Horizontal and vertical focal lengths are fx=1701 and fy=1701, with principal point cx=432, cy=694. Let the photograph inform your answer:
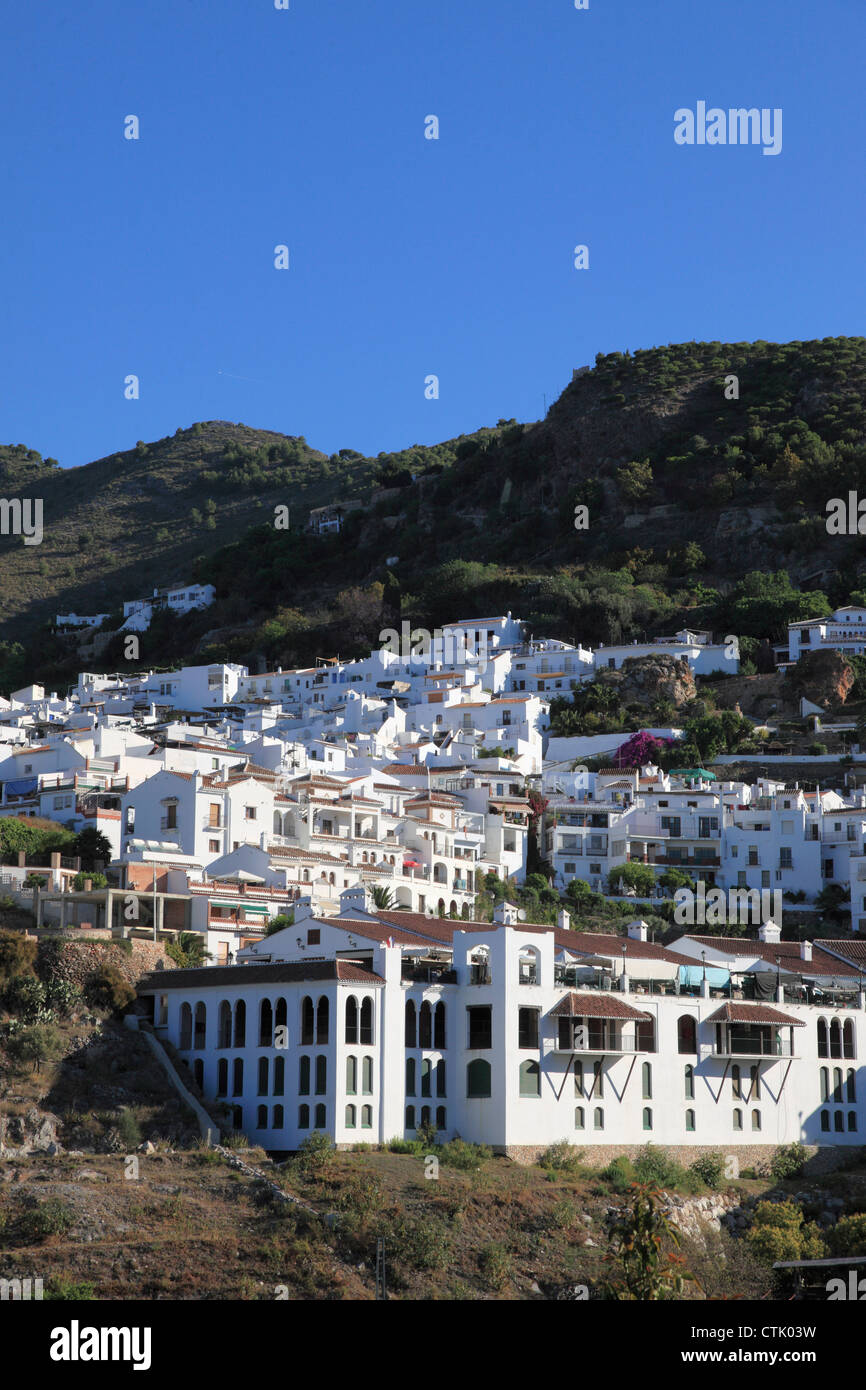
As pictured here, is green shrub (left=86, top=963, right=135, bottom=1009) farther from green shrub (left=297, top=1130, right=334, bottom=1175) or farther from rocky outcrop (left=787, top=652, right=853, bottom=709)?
rocky outcrop (left=787, top=652, right=853, bottom=709)

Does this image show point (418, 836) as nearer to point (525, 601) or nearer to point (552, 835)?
point (552, 835)

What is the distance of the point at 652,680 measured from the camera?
321 ft

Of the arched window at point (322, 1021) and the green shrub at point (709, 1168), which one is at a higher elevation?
the arched window at point (322, 1021)

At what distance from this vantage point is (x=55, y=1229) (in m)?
36.4

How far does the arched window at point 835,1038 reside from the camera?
2036 inches

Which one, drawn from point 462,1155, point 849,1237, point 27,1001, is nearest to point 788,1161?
point 849,1237

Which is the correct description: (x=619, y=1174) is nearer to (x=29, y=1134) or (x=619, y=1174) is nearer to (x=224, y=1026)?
(x=224, y=1026)

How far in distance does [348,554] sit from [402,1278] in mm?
113727

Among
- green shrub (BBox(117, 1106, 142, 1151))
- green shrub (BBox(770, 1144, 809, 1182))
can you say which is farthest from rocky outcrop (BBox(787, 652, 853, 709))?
green shrub (BBox(117, 1106, 142, 1151))

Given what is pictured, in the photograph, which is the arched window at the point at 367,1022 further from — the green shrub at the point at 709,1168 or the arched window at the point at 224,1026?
the green shrub at the point at 709,1168

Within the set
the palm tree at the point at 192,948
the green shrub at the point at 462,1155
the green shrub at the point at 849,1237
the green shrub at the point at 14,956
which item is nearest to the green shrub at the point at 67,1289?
the green shrub at the point at 462,1155

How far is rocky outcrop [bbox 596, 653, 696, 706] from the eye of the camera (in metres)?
97.3

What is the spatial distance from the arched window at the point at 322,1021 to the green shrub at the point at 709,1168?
11227 mm

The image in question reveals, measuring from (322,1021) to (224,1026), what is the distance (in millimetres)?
3334
